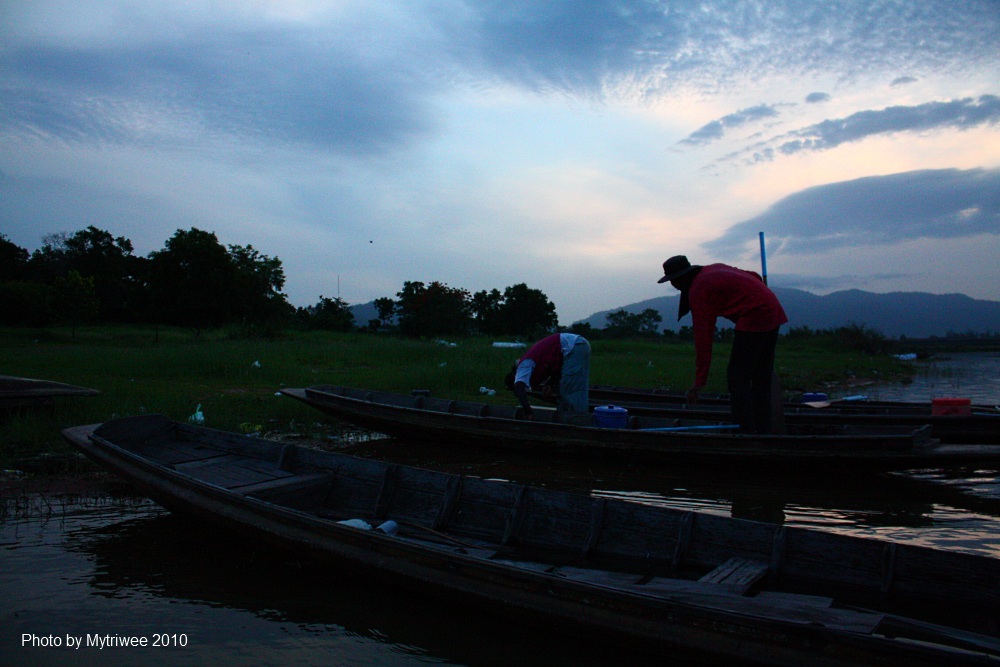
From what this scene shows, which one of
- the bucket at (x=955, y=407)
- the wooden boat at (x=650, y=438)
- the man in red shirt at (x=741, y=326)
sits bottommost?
the wooden boat at (x=650, y=438)

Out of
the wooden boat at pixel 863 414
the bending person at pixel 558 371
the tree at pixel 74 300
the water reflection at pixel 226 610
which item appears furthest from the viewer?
the tree at pixel 74 300

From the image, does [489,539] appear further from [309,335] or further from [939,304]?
[939,304]

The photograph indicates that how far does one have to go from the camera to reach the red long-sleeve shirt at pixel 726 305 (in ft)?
19.8

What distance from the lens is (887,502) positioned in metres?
5.72

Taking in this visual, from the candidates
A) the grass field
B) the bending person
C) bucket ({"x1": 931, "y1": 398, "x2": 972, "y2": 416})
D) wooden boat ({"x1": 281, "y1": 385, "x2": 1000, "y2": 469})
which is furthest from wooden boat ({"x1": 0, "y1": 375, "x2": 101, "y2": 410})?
bucket ({"x1": 931, "y1": 398, "x2": 972, "y2": 416})

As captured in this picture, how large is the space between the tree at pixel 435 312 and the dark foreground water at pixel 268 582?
94.4 ft

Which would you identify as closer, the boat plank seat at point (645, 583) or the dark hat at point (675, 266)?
the boat plank seat at point (645, 583)

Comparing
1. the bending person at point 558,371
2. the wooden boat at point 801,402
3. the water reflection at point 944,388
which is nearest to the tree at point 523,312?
the water reflection at point 944,388

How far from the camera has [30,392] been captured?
7.90 meters

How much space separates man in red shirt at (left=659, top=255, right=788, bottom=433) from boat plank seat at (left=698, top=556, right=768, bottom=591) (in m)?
2.75

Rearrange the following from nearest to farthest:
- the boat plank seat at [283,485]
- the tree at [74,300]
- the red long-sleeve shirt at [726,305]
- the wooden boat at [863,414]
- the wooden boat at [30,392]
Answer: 1. the boat plank seat at [283,485]
2. the red long-sleeve shirt at [726,305]
3. the wooden boat at [863,414]
4. the wooden boat at [30,392]
5. the tree at [74,300]

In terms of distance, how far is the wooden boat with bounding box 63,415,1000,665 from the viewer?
7.97ft

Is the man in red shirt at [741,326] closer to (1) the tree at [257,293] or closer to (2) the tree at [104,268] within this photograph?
A: (1) the tree at [257,293]

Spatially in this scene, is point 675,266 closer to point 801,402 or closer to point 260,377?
point 801,402
